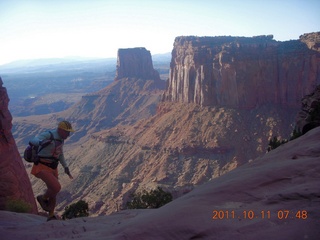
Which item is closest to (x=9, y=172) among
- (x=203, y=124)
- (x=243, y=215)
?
(x=243, y=215)

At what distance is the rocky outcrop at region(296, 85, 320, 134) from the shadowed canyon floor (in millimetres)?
8727

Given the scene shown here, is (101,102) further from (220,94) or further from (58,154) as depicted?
(58,154)

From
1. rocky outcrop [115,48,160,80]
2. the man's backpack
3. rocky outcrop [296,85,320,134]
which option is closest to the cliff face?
rocky outcrop [296,85,320,134]

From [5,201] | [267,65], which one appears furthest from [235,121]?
[5,201]

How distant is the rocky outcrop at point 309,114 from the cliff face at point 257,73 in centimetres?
3075

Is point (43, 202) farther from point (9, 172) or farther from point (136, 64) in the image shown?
point (136, 64)

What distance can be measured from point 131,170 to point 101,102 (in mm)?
68641

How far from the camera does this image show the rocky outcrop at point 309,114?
55.9 ft

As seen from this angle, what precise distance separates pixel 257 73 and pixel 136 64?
72409mm

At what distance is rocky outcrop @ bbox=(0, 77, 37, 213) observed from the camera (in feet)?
69.7

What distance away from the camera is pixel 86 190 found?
1922 inches

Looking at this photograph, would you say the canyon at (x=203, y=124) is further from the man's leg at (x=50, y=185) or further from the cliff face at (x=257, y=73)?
the man's leg at (x=50, y=185)
